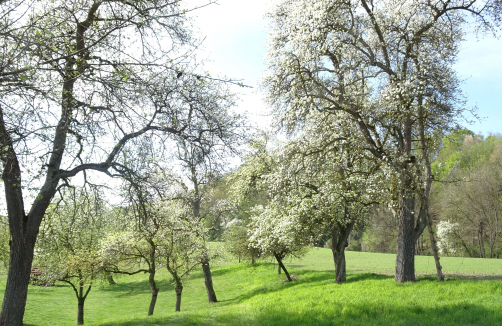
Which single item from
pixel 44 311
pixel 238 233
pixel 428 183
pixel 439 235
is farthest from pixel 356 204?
pixel 439 235

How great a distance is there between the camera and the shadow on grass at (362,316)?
27.6 ft

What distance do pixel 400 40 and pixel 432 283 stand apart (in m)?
8.73

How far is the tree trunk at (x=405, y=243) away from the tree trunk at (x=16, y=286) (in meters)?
12.4

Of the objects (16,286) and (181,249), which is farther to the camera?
(181,249)

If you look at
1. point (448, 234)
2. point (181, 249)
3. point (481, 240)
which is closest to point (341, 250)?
point (181, 249)

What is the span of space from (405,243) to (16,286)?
507 inches

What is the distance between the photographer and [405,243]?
14.0 metres

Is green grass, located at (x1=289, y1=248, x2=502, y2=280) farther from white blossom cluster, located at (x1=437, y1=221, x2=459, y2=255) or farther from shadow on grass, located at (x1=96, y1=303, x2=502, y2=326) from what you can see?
white blossom cluster, located at (x1=437, y1=221, x2=459, y2=255)

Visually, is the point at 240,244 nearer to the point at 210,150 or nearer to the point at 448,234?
the point at 210,150

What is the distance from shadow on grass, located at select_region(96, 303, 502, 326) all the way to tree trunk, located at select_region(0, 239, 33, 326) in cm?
384

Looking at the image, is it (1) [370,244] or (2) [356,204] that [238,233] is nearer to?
(2) [356,204]

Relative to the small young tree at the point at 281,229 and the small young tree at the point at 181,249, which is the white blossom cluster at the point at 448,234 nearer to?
the small young tree at the point at 181,249

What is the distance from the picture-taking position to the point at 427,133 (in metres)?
15.5

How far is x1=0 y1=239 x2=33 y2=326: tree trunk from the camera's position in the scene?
9.78 metres
